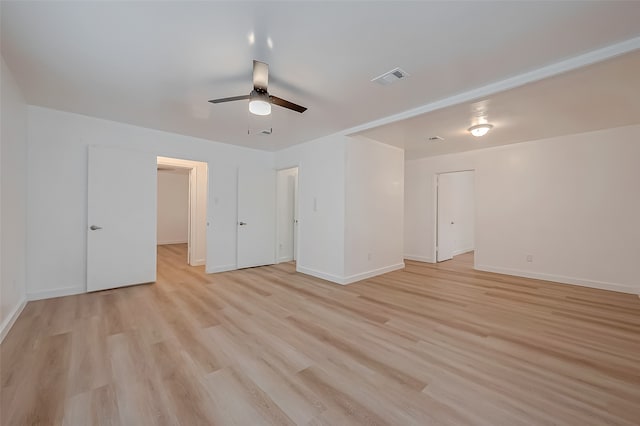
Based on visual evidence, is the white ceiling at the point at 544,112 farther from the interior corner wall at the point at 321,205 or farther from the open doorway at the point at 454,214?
the open doorway at the point at 454,214

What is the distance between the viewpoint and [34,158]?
3.34 meters

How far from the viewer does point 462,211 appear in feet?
24.1

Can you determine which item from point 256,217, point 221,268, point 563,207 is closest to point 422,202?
point 563,207

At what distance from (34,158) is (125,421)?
3773 millimetres

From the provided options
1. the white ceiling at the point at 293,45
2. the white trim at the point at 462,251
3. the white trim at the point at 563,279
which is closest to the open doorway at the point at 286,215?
the white ceiling at the point at 293,45

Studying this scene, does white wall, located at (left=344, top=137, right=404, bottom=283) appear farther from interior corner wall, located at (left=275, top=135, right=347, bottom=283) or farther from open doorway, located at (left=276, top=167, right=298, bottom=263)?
open doorway, located at (left=276, top=167, right=298, bottom=263)

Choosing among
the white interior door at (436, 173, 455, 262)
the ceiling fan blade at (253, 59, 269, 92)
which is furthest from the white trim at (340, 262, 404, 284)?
the ceiling fan blade at (253, 59, 269, 92)

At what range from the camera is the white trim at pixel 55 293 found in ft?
10.8

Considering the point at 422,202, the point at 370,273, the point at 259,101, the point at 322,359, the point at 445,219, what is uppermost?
the point at 259,101

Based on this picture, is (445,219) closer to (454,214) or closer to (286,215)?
(454,214)

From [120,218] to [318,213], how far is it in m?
3.14

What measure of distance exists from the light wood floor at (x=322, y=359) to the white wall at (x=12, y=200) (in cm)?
25

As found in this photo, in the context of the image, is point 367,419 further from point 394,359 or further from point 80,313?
point 80,313

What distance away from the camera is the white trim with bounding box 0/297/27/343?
92.7 inches
